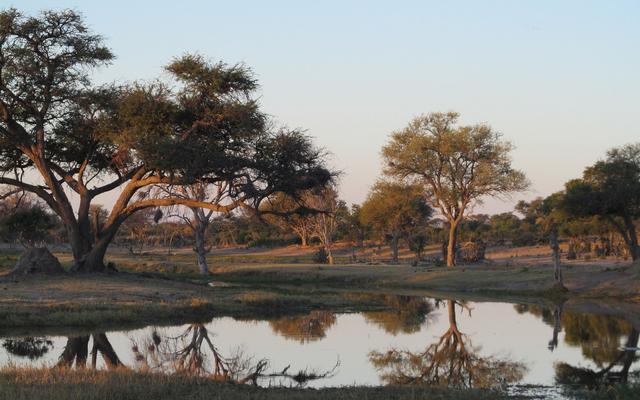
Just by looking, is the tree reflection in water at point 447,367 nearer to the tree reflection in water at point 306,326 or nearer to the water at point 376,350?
the water at point 376,350

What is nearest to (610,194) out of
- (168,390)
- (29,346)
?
(29,346)

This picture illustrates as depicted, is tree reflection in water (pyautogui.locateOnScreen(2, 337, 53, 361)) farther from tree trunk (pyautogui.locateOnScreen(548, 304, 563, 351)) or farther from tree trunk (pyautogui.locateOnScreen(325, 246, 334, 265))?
tree trunk (pyautogui.locateOnScreen(325, 246, 334, 265))

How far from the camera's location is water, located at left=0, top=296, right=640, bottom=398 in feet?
61.7

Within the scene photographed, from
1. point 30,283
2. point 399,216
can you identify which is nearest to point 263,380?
point 30,283

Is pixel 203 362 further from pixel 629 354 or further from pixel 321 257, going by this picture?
pixel 321 257

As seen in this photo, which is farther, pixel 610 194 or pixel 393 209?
pixel 393 209

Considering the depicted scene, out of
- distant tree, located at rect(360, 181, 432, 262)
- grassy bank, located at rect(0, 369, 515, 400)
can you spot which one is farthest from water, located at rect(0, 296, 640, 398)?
distant tree, located at rect(360, 181, 432, 262)

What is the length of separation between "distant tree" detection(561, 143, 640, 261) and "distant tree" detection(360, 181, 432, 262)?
2371 centimetres

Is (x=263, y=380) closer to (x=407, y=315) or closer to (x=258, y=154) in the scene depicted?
(x=407, y=315)

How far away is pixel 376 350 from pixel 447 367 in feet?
9.65

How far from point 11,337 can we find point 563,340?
16.4 metres

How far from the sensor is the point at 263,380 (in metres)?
17.9

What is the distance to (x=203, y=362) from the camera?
20.7m

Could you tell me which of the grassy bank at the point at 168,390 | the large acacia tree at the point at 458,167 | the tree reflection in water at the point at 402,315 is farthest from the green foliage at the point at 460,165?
the grassy bank at the point at 168,390
